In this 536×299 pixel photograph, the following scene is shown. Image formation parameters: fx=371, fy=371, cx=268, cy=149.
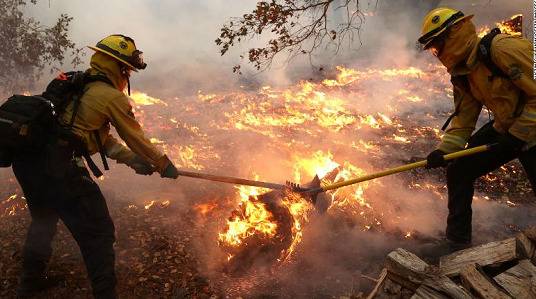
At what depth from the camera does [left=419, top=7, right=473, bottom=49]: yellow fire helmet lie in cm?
353

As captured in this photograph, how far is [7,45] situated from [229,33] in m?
6.25

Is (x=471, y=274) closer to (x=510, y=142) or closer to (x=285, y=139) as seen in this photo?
(x=510, y=142)

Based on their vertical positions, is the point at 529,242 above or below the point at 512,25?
below

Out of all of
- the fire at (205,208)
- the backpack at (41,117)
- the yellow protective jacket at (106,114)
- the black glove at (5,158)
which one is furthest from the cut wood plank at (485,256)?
the black glove at (5,158)

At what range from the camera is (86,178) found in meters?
3.49

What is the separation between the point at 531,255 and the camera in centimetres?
310

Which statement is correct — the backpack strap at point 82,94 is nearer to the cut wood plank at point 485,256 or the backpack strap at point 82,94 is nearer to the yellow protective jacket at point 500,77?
the cut wood plank at point 485,256

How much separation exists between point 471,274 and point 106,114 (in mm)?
3411

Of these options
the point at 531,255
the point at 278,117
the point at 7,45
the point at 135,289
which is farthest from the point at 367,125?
the point at 7,45

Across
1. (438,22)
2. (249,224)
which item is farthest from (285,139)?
(438,22)

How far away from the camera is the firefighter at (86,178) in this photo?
3.33 meters

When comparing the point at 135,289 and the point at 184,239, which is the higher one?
the point at 184,239

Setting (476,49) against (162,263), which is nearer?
(476,49)

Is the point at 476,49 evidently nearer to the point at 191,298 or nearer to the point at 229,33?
the point at 229,33
